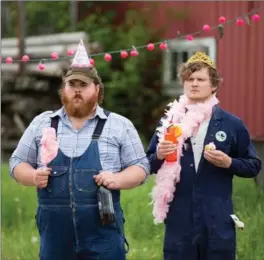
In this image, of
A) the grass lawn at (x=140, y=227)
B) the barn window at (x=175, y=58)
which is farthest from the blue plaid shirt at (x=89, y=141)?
the barn window at (x=175, y=58)

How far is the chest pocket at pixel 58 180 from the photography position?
3857 mm

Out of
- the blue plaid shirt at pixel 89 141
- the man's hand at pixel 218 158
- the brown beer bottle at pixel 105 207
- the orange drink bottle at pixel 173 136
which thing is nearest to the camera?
the brown beer bottle at pixel 105 207

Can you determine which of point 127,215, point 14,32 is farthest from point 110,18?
point 127,215

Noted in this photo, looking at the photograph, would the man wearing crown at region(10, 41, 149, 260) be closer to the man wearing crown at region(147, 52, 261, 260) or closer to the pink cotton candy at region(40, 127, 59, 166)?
the pink cotton candy at region(40, 127, 59, 166)

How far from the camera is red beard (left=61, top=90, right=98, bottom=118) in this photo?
3928 mm

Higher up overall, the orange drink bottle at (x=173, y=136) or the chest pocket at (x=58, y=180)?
the orange drink bottle at (x=173, y=136)

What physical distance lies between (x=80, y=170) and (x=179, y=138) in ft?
2.04

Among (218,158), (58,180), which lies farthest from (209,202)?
(58,180)

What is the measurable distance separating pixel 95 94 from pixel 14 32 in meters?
13.0

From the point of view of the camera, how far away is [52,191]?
3.89 metres

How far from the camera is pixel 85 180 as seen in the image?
3.85 m

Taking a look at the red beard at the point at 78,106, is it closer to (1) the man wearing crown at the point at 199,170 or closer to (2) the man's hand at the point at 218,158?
(1) the man wearing crown at the point at 199,170

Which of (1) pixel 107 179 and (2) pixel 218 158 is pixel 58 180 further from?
(2) pixel 218 158

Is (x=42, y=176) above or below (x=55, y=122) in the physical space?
below
